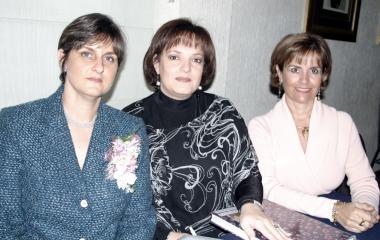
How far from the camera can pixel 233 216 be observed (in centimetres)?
148

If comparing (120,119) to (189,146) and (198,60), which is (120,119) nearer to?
(189,146)

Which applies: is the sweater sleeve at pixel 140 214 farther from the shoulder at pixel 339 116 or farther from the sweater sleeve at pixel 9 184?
the shoulder at pixel 339 116

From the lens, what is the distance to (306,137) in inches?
81.3

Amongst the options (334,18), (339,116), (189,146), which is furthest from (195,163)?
(334,18)

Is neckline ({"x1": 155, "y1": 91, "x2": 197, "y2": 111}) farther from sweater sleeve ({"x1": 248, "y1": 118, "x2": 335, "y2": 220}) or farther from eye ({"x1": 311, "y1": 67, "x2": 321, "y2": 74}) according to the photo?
eye ({"x1": 311, "y1": 67, "x2": 321, "y2": 74})

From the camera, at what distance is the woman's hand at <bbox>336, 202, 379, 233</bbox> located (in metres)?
1.51

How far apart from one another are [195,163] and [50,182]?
664 millimetres

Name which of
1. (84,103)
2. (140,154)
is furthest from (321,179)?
(84,103)

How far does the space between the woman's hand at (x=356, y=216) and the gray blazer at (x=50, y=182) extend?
988 mm

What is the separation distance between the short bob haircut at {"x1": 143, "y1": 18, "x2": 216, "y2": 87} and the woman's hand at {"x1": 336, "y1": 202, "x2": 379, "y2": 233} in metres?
0.98

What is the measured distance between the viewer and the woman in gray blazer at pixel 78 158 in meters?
1.29

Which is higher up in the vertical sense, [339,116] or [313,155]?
[339,116]

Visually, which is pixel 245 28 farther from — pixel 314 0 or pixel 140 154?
pixel 140 154

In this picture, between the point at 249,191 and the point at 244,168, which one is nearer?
the point at 249,191
